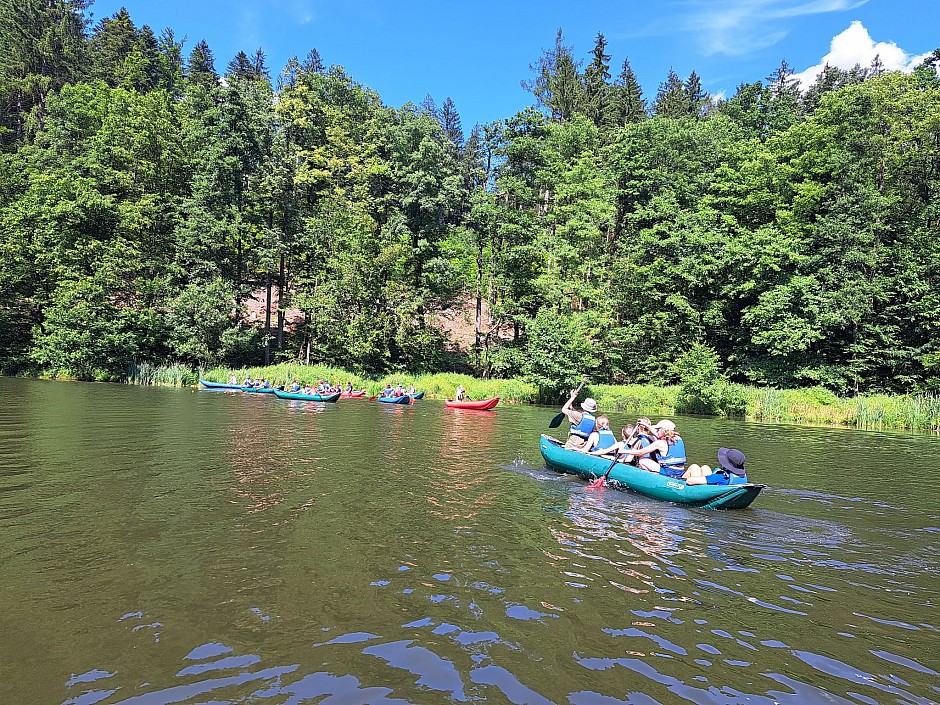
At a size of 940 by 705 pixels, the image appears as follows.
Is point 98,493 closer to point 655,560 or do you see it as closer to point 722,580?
point 655,560

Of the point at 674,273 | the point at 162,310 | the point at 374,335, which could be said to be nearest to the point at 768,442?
the point at 674,273

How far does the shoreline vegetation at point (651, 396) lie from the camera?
79.1 feet

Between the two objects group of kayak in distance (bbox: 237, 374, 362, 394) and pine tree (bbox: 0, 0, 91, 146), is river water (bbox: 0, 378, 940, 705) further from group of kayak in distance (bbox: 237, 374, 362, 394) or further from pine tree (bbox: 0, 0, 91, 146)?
pine tree (bbox: 0, 0, 91, 146)

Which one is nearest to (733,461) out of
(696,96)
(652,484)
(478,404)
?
(652,484)

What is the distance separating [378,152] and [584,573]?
120 ft

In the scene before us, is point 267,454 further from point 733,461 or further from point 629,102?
point 629,102

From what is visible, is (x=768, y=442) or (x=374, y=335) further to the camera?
(x=374, y=335)

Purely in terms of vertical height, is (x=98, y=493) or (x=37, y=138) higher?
(x=37, y=138)

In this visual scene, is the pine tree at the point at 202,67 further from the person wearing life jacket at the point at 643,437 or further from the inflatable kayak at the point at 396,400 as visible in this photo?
the person wearing life jacket at the point at 643,437

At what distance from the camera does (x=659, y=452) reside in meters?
11.4

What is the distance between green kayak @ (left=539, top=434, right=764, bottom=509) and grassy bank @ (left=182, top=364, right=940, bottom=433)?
664 inches

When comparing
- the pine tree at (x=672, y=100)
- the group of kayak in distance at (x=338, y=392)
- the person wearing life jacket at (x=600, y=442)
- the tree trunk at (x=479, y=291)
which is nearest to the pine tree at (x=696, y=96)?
the pine tree at (x=672, y=100)

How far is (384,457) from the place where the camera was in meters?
13.4

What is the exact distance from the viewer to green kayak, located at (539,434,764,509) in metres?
9.72
